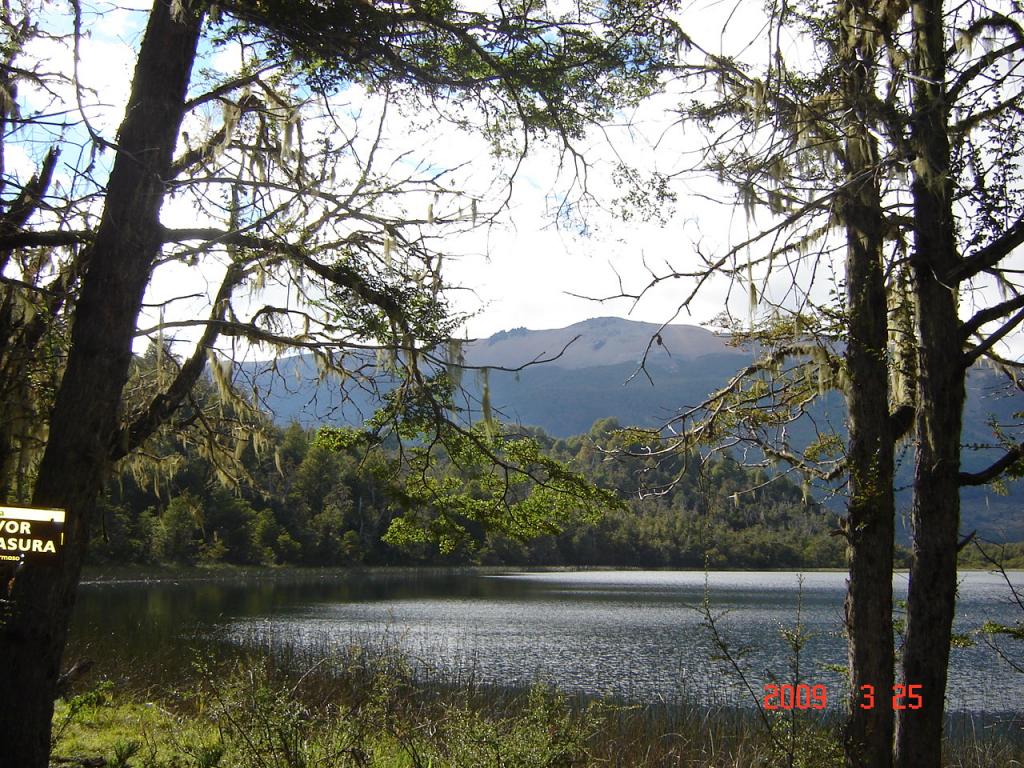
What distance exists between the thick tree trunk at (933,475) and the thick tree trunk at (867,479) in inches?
16.7

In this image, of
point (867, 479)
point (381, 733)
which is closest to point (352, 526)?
point (381, 733)

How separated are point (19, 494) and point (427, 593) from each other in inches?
1413

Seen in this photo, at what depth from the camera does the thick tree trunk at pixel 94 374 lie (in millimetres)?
3738

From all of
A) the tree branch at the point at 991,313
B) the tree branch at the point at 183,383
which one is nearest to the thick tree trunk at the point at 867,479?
the tree branch at the point at 991,313

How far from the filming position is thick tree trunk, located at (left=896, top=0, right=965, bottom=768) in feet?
16.4

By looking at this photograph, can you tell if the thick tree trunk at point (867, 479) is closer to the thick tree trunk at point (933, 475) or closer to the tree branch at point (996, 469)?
the thick tree trunk at point (933, 475)

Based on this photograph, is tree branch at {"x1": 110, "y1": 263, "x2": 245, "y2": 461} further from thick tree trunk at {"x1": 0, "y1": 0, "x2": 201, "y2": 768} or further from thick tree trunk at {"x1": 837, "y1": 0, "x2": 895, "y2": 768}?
thick tree trunk at {"x1": 837, "y1": 0, "x2": 895, "y2": 768}

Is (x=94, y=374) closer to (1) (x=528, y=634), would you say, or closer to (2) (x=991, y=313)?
(2) (x=991, y=313)

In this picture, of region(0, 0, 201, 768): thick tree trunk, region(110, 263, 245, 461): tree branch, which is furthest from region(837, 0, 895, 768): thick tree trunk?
region(110, 263, 245, 461): tree branch

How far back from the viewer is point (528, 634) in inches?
926

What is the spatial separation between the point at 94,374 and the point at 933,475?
193 inches

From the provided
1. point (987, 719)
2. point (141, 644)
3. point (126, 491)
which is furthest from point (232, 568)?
point (987, 719)

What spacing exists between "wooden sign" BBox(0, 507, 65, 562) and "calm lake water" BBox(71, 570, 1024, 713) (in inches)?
120

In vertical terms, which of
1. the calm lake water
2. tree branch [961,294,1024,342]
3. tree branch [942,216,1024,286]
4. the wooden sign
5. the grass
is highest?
tree branch [942,216,1024,286]
